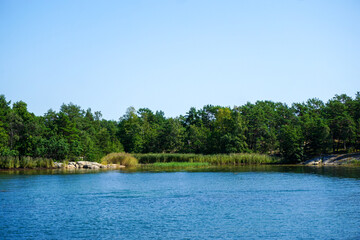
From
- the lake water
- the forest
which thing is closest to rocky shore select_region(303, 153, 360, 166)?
the forest

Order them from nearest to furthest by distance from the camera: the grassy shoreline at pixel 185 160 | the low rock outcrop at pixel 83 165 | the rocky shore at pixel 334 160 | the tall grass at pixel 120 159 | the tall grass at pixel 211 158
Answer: the low rock outcrop at pixel 83 165 < the rocky shore at pixel 334 160 < the tall grass at pixel 120 159 < the grassy shoreline at pixel 185 160 < the tall grass at pixel 211 158

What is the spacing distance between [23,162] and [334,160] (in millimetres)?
58672

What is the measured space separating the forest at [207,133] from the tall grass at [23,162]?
1.57m

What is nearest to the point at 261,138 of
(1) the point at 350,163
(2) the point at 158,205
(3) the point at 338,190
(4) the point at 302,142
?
(4) the point at 302,142

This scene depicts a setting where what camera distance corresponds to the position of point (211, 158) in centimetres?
7688

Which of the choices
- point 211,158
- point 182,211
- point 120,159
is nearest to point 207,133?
point 211,158

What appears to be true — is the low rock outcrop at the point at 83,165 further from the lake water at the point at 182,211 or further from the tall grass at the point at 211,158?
the lake water at the point at 182,211

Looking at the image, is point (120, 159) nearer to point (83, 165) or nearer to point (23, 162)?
point (83, 165)

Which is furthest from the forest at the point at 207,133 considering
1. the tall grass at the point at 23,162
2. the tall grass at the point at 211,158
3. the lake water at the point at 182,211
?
the lake water at the point at 182,211

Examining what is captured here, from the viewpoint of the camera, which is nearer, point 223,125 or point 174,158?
point 174,158

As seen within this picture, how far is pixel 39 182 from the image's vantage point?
1672 inches

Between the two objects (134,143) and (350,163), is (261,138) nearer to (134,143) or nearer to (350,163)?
(350,163)

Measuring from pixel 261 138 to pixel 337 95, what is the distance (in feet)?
82.9

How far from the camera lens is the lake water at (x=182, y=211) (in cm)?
2031
